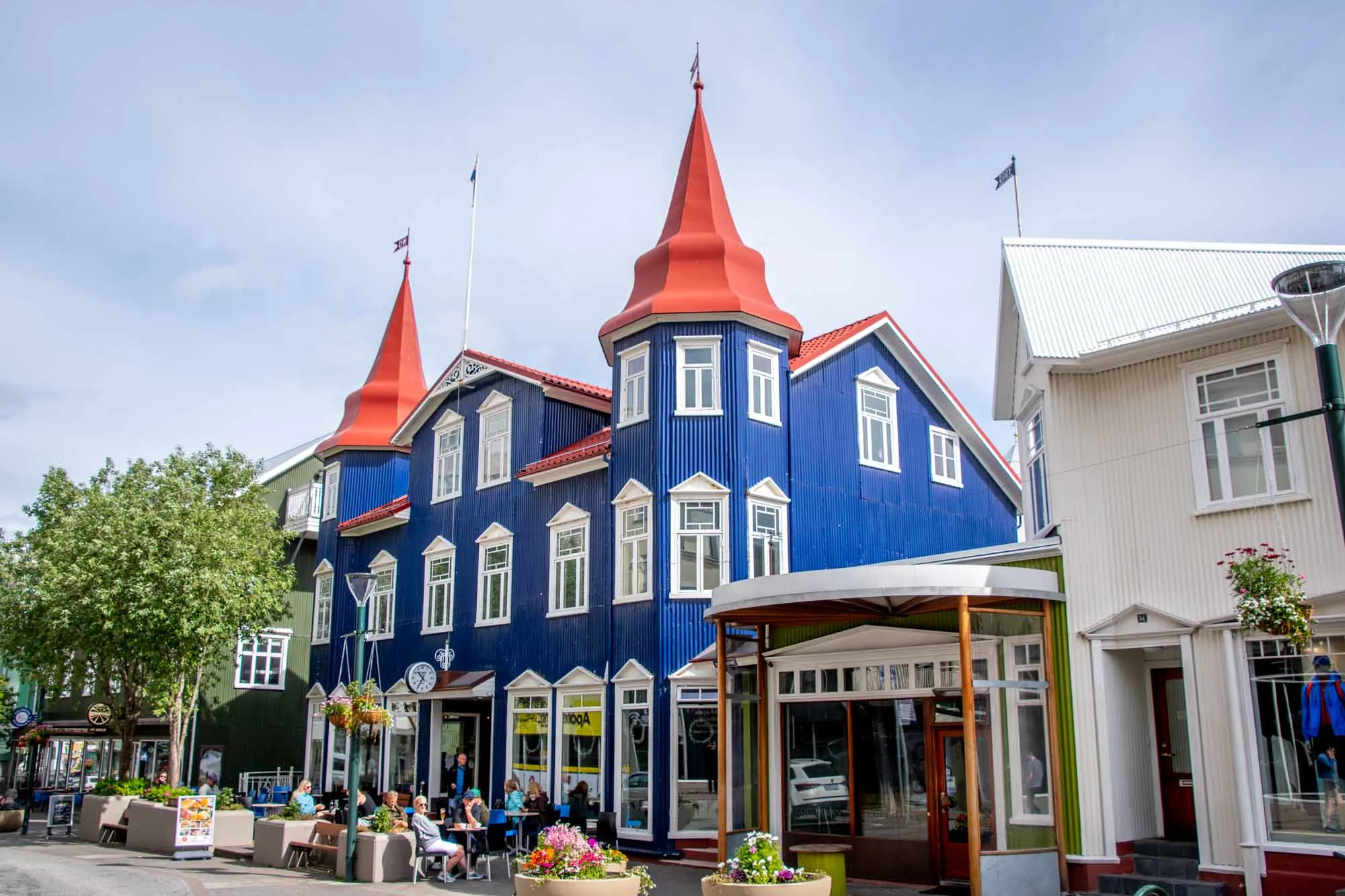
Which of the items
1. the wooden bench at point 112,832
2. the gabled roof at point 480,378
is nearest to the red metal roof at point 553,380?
the gabled roof at point 480,378

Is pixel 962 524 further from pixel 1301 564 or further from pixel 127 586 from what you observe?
pixel 127 586

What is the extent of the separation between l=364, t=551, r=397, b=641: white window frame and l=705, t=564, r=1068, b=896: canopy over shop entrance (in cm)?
1226

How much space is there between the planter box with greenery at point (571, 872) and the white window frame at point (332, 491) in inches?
795

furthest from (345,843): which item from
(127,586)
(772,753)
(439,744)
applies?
(127,586)

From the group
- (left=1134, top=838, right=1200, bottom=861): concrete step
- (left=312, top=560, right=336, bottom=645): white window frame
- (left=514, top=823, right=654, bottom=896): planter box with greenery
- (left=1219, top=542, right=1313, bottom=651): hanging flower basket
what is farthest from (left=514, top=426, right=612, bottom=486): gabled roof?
(left=1219, top=542, right=1313, bottom=651): hanging flower basket

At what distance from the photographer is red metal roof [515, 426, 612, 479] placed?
22.4 meters

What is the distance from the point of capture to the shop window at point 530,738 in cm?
2275

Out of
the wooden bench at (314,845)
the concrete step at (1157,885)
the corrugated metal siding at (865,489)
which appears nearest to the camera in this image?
the concrete step at (1157,885)

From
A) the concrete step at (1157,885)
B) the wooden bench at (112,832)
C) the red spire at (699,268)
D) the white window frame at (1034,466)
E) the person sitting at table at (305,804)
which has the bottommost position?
the wooden bench at (112,832)

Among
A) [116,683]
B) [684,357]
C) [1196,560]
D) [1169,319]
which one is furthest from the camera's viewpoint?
[116,683]

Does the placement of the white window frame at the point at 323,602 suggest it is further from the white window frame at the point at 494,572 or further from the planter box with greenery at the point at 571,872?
the planter box with greenery at the point at 571,872

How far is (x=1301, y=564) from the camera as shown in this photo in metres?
13.1

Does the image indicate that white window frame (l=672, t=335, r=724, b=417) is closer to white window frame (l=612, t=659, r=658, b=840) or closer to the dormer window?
the dormer window

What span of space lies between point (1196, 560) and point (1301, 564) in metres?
1.15
